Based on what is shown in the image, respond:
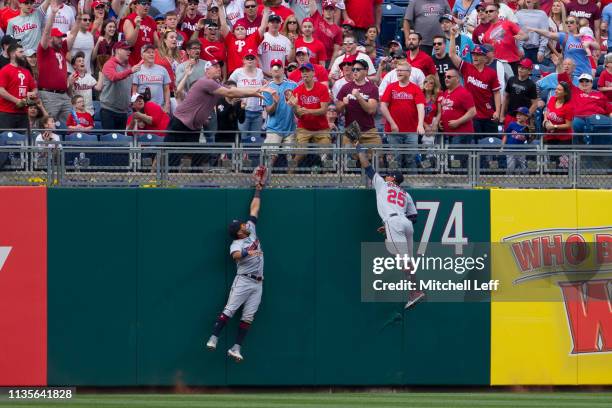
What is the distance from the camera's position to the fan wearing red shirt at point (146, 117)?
20.1m

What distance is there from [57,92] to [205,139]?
2.54m

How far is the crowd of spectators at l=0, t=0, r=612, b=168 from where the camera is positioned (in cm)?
2008

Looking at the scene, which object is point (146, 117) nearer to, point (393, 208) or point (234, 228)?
point (234, 228)

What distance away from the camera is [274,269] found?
19312 mm

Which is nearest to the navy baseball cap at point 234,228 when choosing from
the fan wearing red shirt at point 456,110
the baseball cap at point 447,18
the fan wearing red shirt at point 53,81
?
the fan wearing red shirt at point 456,110

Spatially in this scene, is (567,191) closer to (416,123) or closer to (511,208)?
(511,208)

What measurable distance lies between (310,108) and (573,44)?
603 cm

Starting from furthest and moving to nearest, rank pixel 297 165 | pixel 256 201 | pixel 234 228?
pixel 297 165, pixel 256 201, pixel 234 228

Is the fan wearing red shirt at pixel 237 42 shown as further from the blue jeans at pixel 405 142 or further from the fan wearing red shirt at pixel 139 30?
the blue jeans at pixel 405 142

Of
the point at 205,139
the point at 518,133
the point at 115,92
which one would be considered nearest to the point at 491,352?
the point at 518,133

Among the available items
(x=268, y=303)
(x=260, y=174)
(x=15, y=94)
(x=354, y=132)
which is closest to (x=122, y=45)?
(x=15, y=94)

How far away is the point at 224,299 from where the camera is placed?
19.1 metres

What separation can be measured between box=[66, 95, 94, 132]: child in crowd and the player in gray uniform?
3.40 meters

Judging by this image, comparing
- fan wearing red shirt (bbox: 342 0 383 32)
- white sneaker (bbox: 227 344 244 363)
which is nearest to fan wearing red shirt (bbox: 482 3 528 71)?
fan wearing red shirt (bbox: 342 0 383 32)
